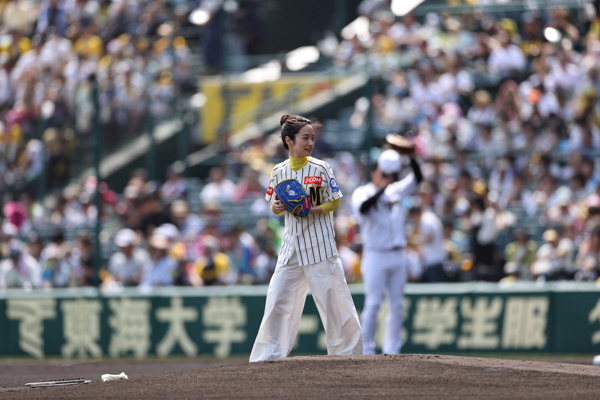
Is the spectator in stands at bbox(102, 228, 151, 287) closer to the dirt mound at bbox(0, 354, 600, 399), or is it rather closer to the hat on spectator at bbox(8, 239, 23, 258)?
the hat on spectator at bbox(8, 239, 23, 258)

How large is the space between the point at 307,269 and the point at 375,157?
573 cm

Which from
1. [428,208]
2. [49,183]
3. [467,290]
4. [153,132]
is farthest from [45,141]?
[467,290]

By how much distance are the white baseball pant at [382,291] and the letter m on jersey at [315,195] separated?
2.35 metres

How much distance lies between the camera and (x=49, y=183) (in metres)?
13.0

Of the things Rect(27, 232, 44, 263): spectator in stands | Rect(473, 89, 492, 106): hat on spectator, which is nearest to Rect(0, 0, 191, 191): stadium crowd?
Rect(27, 232, 44, 263): spectator in stands

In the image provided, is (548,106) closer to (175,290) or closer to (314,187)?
(175,290)

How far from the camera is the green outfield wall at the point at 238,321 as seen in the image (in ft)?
35.6

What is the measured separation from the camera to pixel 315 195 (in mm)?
6883

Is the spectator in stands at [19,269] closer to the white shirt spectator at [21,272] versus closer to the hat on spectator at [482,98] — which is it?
the white shirt spectator at [21,272]

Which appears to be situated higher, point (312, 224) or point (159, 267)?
point (312, 224)

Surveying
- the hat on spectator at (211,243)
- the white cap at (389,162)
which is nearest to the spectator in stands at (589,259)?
the white cap at (389,162)

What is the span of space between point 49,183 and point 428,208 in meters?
5.34

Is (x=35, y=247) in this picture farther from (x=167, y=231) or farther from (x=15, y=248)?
(x=167, y=231)

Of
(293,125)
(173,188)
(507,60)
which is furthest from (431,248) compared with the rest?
(293,125)
